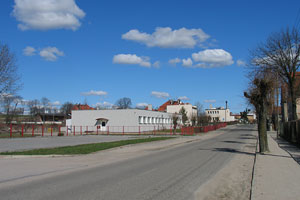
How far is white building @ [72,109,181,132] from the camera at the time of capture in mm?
53156

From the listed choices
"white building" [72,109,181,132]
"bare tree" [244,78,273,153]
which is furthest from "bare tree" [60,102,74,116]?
"bare tree" [244,78,273,153]

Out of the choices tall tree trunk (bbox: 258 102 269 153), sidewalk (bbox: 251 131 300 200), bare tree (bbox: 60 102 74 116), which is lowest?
sidewalk (bbox: 251 131 300 200)

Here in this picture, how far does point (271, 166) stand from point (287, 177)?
256 centimetres

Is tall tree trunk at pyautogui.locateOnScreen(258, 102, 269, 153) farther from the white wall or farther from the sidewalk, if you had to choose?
the white wall

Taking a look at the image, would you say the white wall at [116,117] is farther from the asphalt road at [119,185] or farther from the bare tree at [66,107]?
the bare tree at [66,107]

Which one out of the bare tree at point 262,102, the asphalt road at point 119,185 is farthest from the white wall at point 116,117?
the asphalt road at point 119,185

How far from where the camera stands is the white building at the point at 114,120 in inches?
2093

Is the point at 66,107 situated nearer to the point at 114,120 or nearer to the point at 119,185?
the point at 114,120

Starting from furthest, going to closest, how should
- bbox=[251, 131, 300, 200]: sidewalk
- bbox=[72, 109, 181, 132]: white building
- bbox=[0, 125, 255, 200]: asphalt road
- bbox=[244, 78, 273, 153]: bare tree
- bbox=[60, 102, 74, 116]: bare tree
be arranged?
bbox=[60, 102, 74, 116]: bare tree
bbox=[72, 109, 181, 132]: white building
bbox=[244, 78, 273, 153]: bare tree
bbox=[0, 125, 255, 200]: asphalt road
bbox=[251, 131, 300, 200]: sidewalk

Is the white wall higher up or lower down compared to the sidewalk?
higher up

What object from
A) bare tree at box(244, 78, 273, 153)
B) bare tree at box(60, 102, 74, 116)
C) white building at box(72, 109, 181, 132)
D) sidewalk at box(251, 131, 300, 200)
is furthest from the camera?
bare tree at box(60, 102, 74, 116)

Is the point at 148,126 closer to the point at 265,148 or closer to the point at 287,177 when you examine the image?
the point at 265,148

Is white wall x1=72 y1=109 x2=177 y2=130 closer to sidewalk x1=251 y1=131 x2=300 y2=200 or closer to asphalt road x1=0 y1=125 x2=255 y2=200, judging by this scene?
sidewalk x1=251 y1=131 x2=300 y2=200

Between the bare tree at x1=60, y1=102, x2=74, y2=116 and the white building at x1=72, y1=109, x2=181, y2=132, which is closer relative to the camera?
the white building at x1=72, y1=109, x2=181, y2=132
